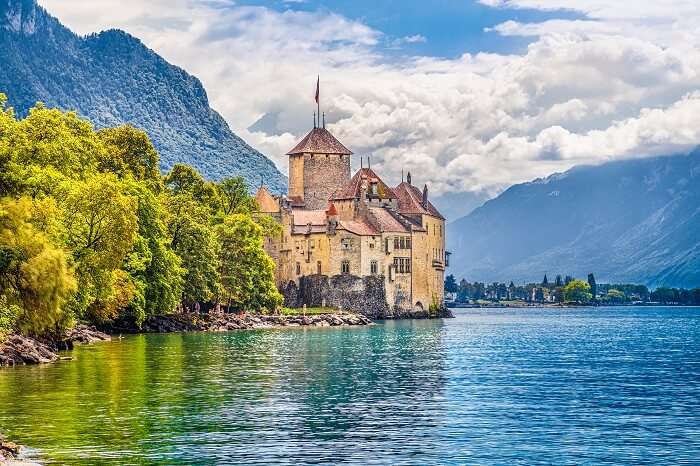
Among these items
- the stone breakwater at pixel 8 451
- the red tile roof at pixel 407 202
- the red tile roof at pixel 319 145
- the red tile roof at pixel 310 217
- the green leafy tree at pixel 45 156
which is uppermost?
the red tile roof at pixel 319 145

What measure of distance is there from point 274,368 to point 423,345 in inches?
1097

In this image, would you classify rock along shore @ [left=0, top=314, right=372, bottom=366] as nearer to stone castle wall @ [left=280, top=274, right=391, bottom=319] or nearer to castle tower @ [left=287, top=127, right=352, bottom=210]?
stone castle wall @ [left=280, top=274, right=391, bottom=319]

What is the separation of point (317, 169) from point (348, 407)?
121 m

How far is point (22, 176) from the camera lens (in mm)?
64938

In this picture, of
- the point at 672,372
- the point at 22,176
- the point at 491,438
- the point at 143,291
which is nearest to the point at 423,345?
the point at 143,291

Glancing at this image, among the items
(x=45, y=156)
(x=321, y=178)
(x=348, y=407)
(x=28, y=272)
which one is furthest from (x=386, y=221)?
(x=28, y=272)

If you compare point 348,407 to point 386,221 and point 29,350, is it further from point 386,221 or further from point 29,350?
point 386,221

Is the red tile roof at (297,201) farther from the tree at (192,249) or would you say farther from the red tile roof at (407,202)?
the tree at (192,249)

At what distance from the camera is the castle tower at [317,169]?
540 feet

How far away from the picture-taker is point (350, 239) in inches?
5778

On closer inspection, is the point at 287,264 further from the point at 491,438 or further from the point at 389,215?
the point at 491,438

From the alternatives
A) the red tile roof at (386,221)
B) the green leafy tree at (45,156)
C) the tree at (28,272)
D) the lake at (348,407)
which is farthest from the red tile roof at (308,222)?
the tree at (28,272)

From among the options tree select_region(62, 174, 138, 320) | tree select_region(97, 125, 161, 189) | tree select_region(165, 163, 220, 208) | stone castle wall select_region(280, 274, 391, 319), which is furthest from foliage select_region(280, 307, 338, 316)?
tree select_region(62, 174, 138, 320)

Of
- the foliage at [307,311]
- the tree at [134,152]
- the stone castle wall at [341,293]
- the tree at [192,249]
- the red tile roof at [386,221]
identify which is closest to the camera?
the tree at [134,152]
